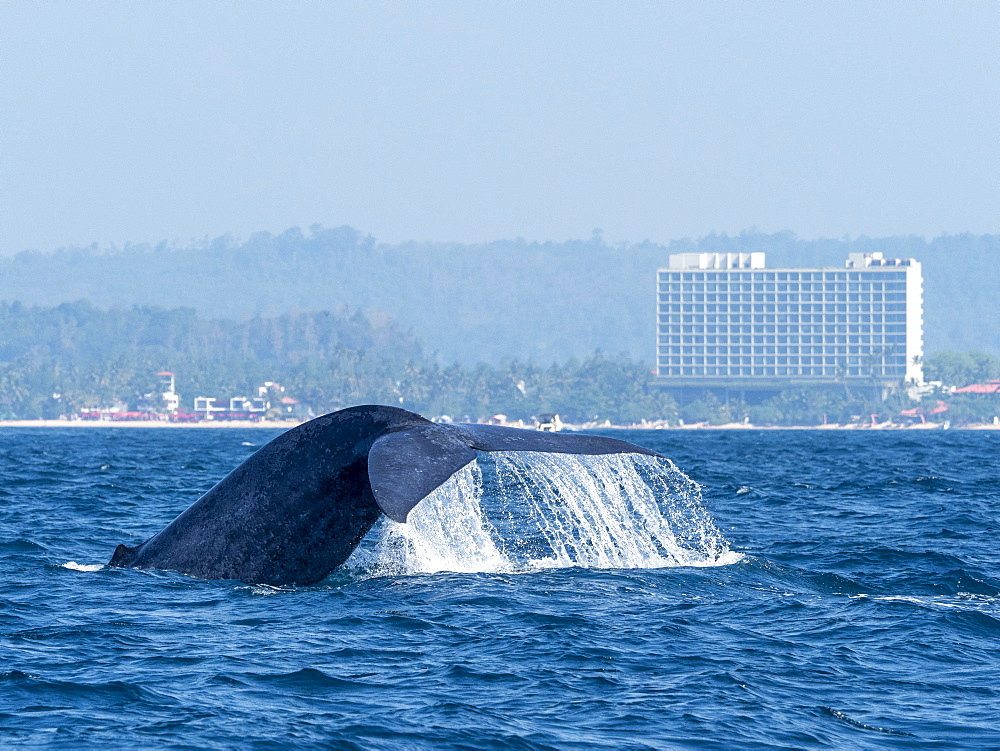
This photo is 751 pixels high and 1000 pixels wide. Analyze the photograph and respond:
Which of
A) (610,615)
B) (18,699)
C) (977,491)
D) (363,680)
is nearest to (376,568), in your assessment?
(610,615)

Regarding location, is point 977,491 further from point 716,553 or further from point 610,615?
point 610,615

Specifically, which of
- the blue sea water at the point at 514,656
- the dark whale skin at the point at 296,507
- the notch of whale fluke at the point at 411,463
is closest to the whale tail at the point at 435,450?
the notch of whale fluke at the point at 411,463

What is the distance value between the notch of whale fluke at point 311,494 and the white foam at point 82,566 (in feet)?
7.33

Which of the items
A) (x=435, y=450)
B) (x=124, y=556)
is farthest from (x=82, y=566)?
(x=435, y=450)

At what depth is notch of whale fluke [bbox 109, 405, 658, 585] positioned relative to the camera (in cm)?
1052

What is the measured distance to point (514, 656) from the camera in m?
10.1

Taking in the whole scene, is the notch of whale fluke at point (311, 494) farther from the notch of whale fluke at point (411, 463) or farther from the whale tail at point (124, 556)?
the whale tail at point (124, 556)

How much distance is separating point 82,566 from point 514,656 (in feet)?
19.3

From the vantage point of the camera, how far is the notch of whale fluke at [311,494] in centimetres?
1052

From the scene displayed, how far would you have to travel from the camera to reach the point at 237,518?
11422mm

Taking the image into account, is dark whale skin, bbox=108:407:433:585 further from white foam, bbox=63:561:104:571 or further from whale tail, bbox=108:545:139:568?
white foam, bbox=63:561:104:571

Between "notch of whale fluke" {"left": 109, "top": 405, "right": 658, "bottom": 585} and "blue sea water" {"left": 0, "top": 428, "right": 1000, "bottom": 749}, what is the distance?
0.72 feet

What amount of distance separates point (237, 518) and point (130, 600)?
3.67 ft

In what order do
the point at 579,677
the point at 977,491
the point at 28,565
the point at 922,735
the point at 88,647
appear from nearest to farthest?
the point at 922,735
the point at 579,677
the point at 88,647
the point at 28,565
the point at 977,491
